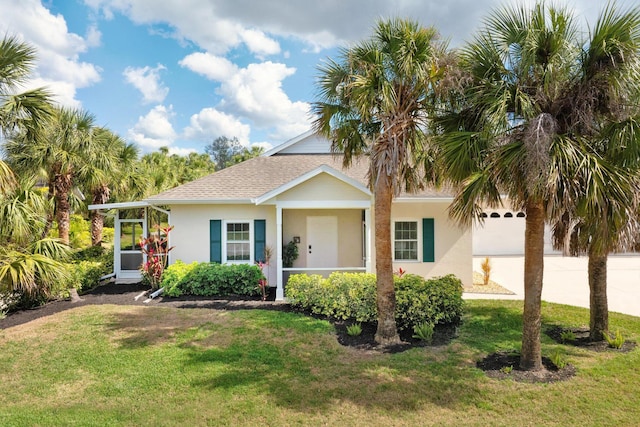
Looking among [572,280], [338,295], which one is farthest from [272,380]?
[572,280]

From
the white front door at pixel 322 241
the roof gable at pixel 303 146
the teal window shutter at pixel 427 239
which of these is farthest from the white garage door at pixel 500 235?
the white front door at pixel 322 241

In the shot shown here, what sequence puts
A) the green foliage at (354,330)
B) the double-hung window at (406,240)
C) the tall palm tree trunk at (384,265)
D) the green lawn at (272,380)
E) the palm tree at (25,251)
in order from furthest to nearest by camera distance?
the double-hung window at (406,240)
the palm tree at (25,251)
the green foliage at (354,330)
the tall palm tree trunk at (384,265)
the green lawn at (272,380)

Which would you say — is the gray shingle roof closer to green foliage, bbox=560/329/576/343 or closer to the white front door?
the white front door

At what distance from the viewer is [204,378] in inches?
232

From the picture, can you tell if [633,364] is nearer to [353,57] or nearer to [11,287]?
[353,57]

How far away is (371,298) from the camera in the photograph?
346 inches

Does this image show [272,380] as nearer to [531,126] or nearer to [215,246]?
[531,126]

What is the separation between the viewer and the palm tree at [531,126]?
5.12m

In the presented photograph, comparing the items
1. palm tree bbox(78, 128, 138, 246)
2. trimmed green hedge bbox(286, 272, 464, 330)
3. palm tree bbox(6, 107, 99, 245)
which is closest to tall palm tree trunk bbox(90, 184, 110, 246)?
palm tree bbox(78, 128, 138, 246)

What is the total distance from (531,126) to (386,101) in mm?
2515

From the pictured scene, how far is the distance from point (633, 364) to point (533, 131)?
4.89m

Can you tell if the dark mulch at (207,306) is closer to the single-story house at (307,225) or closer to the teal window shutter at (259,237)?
the single-story house at (307,225)

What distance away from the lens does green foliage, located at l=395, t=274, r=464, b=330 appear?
840 cm

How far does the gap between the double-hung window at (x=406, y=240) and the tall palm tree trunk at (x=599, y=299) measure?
5.71 metres
